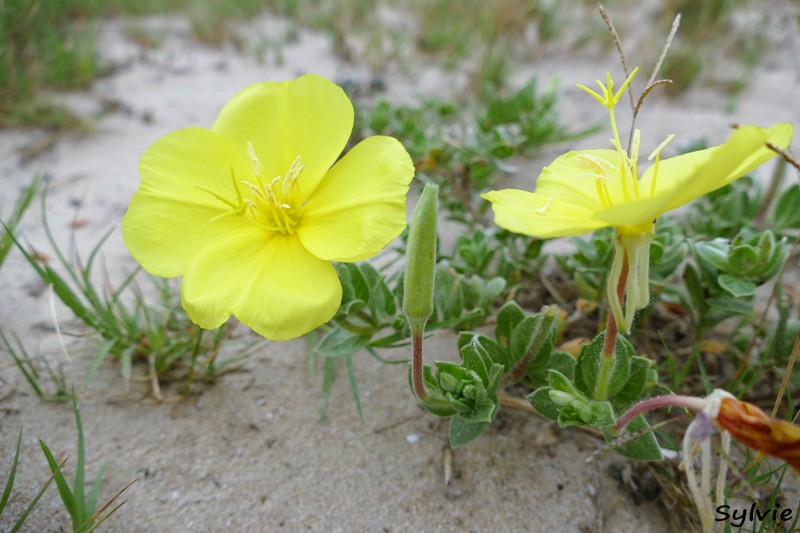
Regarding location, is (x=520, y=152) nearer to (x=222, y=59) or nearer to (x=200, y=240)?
(x=200, y=240)

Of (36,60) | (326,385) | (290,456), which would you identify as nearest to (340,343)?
(326,385)

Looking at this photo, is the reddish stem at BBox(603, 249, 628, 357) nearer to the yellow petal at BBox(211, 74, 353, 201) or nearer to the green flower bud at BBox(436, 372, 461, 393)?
the green flower bud at BBox(436, 372, 461, 393)

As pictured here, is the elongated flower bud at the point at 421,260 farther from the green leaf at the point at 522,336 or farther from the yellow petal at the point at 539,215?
the green leaf at the point at 522,336

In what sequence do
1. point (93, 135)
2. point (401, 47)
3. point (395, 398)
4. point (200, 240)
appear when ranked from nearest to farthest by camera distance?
1. point (200, 240)
2. point (395, 398)
3. point (93, 135)
4. point (401, 47)

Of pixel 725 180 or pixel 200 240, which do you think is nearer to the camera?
pixel 725 180

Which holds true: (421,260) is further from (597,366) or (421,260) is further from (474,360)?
(597,366)

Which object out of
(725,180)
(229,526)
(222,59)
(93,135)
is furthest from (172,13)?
(725,180)

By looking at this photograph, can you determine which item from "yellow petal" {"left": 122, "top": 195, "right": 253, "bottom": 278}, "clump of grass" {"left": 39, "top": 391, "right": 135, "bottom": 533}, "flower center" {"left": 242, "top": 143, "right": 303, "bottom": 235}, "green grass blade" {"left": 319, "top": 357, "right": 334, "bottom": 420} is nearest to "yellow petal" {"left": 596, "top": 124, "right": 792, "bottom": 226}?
"flower center" {"left": 242, "top": 143, "right": 303, "bottom": 235}
